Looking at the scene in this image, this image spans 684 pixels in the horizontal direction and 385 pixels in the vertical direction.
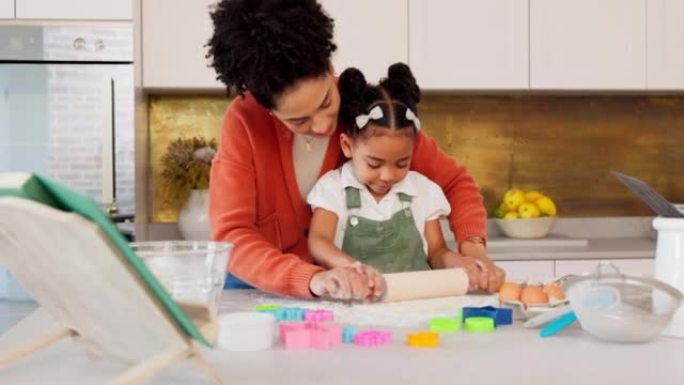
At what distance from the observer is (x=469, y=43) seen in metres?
2.69

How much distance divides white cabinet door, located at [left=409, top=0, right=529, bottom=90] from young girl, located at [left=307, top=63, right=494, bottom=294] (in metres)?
1.05

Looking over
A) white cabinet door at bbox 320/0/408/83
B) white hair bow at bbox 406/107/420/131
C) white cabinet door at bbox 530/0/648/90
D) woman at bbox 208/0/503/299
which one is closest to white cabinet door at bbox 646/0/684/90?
white cabinet door at bbox 530/0/648/90

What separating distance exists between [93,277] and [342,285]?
0.61 m

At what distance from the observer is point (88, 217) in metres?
0.59

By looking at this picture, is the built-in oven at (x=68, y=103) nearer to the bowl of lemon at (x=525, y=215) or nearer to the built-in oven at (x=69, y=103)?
the built-in oven at (x=69, y=103)

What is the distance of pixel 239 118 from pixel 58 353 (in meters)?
0.71

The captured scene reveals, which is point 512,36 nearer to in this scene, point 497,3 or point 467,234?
point 497,3

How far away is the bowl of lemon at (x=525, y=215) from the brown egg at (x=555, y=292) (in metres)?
1.60

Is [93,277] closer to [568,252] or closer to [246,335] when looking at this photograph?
[246,335]

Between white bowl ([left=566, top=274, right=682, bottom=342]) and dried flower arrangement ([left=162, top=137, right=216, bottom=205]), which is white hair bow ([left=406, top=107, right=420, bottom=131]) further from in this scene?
dried flower arrangement ([left=162, top=137, right=216, bottom=205])

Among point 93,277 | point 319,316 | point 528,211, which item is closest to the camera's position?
point 93,277

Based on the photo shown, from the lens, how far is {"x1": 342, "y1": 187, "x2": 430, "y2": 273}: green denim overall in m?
1.61

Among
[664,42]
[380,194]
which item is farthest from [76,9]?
[664,42]

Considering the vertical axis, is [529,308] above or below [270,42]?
below
